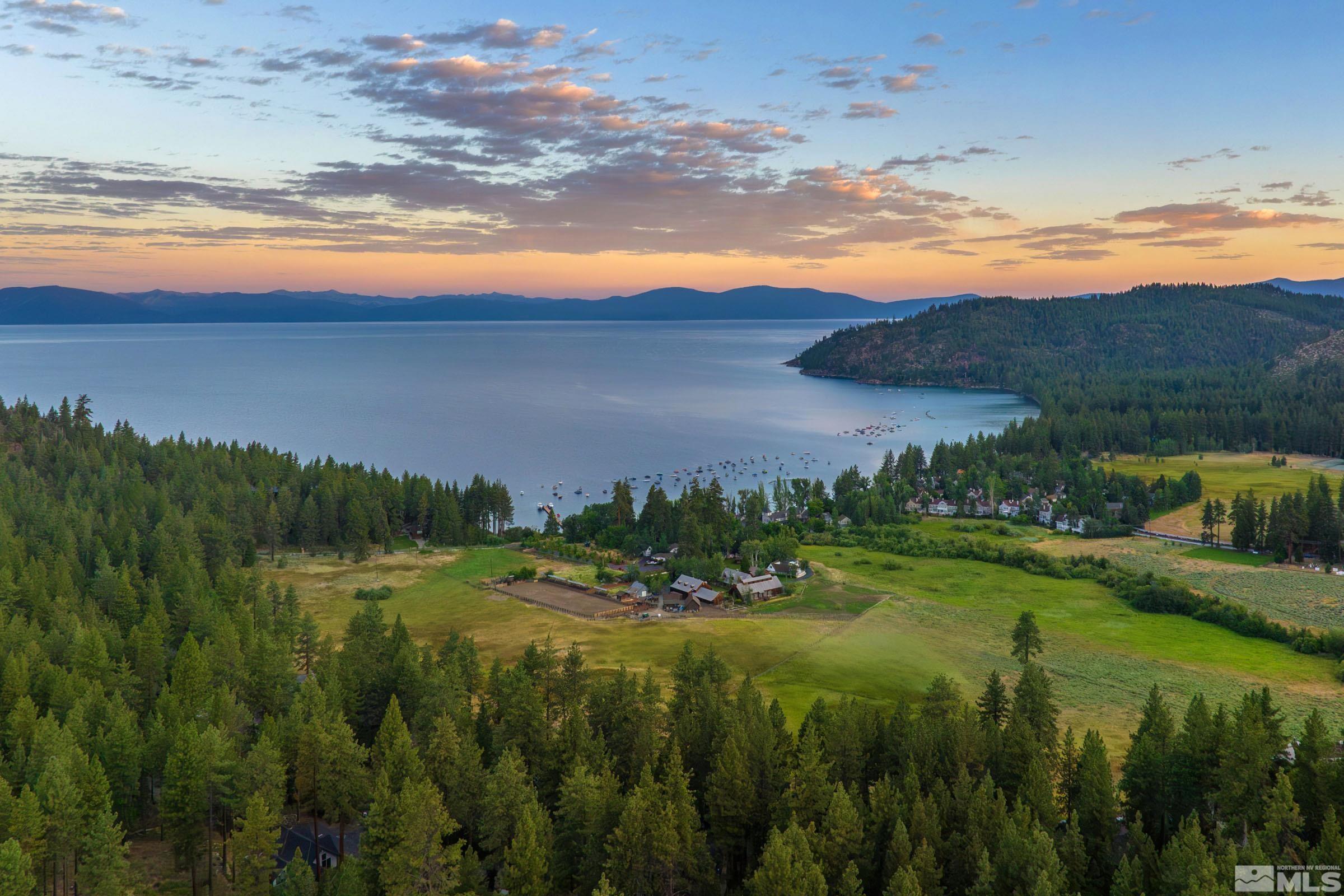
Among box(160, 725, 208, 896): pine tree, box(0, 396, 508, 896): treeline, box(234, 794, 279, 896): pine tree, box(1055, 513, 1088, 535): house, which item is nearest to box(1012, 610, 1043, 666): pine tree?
box(0, 396, 508, 896): treeline

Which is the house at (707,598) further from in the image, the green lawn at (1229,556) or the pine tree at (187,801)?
the green lawn at (1229,556)

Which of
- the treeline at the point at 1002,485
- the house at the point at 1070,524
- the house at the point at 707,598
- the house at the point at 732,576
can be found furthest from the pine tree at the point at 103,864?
the house at the point at 1070,524

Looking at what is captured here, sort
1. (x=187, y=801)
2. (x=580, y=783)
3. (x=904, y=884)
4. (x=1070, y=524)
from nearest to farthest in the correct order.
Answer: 1. (x=904, y=884)
2. (x=580, y=783)
3. (x=187, y=801)
4. (x=1070, y=524)

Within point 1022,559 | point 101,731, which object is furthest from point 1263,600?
point 101,731

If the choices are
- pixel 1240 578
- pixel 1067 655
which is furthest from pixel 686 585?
pixel 1240 578

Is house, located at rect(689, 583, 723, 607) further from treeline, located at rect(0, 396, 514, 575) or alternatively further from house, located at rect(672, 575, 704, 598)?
treeline, located at rect(0, 396, 514, 575)

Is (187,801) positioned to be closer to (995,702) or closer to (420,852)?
(420,852)
